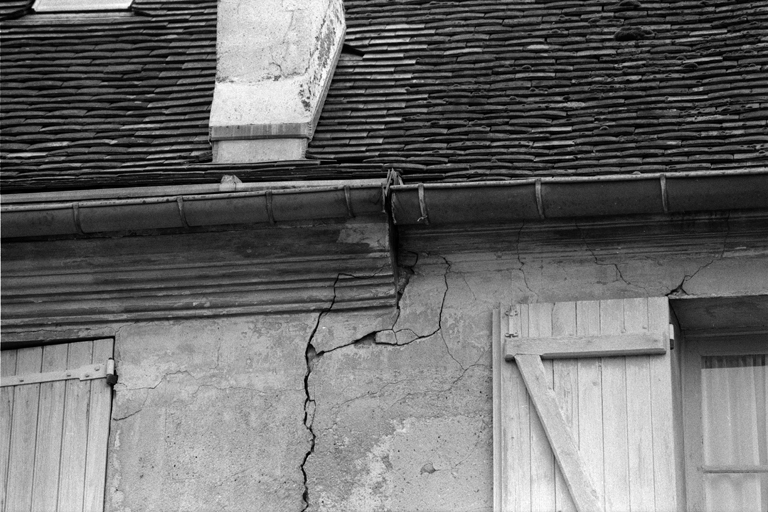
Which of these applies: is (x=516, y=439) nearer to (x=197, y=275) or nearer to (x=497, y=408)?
(x=497, y=408)

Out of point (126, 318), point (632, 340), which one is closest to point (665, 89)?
point (632, 340)

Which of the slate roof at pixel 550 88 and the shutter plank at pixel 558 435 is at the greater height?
the slate roof at pixel 550 88

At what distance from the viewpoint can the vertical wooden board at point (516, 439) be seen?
17.5ft

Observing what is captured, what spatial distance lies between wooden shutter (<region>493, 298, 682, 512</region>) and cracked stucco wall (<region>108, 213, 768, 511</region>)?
0.13 meters

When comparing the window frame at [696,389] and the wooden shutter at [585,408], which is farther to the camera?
the window frame at [696,389]

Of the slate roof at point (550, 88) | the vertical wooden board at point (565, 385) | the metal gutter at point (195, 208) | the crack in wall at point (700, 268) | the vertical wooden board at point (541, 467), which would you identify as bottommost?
the vertical wooden board at point (541, 467)

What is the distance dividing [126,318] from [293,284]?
74 cm

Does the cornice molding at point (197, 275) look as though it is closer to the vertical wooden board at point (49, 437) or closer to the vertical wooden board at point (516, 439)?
the vertical wooden board at point (49, 437)

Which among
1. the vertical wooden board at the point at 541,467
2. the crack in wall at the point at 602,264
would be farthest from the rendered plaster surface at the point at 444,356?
the vertical wooden board at the point at 541,467

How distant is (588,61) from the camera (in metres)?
6.83

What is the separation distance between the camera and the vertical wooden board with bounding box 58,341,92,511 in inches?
226

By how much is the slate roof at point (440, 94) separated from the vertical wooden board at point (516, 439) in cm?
88

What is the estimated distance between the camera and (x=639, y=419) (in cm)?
539

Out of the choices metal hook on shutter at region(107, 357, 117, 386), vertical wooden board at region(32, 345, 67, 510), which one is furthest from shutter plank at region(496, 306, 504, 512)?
vertical wooden board at region(32, 345, 67, 510)
